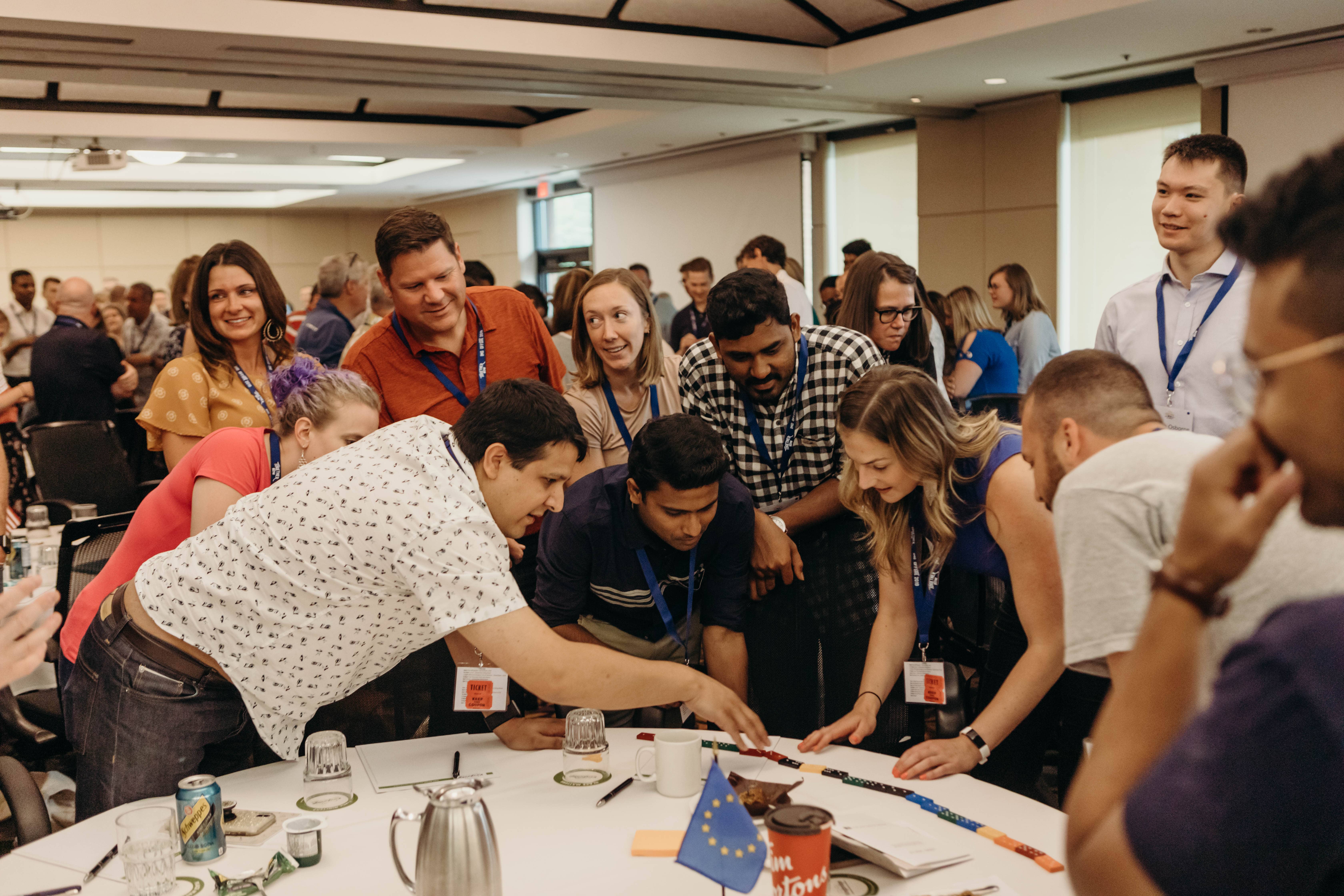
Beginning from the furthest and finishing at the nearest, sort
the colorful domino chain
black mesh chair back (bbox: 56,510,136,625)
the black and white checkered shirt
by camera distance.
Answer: black mesh chair back (bbox: 56,510,136,625) < the black and white checkered shirt < the colorful domino chain

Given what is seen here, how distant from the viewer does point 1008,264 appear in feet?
24.0

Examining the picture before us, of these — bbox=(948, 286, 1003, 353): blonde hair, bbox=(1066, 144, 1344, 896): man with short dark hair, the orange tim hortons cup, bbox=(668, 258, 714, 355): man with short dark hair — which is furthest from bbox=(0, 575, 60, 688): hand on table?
bbox=(668, 258, 714, 355): man with short dark hair

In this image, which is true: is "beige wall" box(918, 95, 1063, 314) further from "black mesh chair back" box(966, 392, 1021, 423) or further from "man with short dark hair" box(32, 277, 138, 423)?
"man with short dark hair" box(32, 277, 138, 423)

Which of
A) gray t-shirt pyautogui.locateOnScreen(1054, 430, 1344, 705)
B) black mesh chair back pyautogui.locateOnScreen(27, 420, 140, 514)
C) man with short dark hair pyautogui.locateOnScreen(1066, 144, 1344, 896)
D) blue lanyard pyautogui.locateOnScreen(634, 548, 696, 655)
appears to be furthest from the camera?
black mesh chair back pyautogui.locateOnScreen(27, 420, 140, 514)

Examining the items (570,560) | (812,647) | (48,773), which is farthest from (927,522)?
(48,773)

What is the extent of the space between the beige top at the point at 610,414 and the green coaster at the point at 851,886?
67.2 inches

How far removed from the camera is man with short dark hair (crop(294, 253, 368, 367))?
228 inches

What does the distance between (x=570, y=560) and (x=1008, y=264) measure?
5.68 meters

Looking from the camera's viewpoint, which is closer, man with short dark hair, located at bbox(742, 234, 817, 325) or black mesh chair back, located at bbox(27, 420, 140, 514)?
black mesh chair back, located at bbox(27, 420, 140, 514)

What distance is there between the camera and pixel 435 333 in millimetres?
3133

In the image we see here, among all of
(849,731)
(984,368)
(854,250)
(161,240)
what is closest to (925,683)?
(849,731)

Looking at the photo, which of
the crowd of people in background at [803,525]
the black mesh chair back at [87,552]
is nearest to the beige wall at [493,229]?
the crowd of people in background at [803,525]

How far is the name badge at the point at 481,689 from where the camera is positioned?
203 cm

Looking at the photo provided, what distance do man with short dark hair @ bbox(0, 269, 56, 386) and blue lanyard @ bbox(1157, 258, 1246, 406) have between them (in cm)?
937
